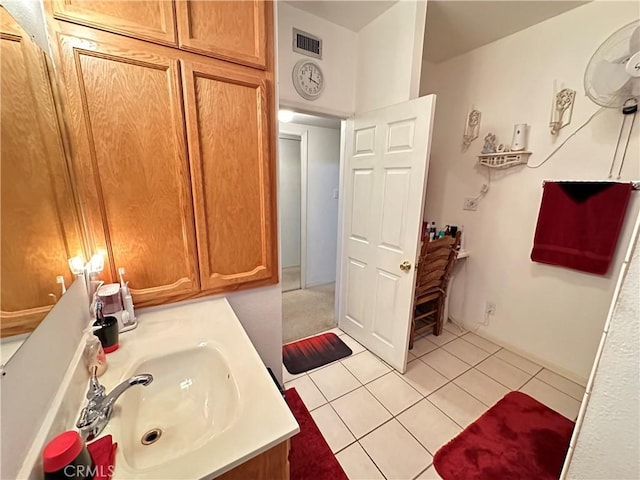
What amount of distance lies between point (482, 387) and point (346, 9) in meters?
2.89

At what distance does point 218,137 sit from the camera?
1166 millimetres

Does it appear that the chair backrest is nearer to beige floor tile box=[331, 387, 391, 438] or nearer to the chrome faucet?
beige floor tile box=[331, 387, 391, 438]

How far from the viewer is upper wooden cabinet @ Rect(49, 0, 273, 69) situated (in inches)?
35.6

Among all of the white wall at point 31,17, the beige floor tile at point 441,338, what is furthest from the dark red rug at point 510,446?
the white wall at point 31,17

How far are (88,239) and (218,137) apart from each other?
67 centimetres

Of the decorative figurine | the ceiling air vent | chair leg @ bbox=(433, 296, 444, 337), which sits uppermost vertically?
the ceiling air vent

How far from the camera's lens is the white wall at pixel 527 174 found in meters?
1.73

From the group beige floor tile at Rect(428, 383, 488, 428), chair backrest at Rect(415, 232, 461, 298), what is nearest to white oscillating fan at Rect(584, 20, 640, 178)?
chair backrest at Rect(415, 232, 461, 298)

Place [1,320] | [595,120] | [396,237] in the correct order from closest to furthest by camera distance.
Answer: [1,320] < [595,120] < [396,237]

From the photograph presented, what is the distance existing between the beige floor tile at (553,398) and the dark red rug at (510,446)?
68mm

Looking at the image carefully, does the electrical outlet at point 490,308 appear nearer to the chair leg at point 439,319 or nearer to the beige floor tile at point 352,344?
the chair leg at point 439,319

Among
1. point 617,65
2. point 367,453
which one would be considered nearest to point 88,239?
point 367,453

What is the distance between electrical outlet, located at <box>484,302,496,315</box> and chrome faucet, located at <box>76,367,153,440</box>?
2.63 m

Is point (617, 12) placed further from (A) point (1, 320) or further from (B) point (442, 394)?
(A) point (1, 320)
